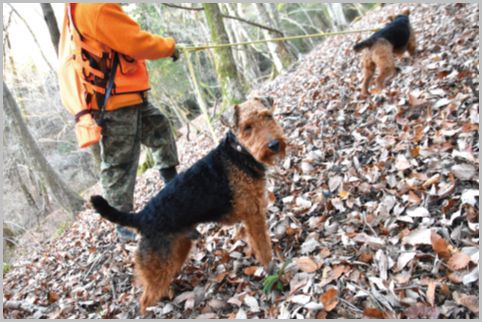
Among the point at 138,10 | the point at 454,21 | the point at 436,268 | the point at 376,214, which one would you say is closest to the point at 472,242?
the point at 436,268

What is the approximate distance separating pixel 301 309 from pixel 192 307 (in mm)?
1101

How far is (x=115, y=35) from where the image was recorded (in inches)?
129

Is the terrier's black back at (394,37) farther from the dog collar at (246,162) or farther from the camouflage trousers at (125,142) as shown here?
the camouflage trousers at (125,142)

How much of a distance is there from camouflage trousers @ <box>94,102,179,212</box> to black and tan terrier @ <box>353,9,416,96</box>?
10.4 ft

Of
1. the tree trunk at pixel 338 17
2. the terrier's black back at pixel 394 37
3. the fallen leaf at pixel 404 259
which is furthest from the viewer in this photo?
the tree trunk at pixel 338 17

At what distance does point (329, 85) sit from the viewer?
580cm

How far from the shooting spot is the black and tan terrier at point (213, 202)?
286cm

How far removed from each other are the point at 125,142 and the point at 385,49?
13.8ft

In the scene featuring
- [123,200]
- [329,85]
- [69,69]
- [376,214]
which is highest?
[69,69]

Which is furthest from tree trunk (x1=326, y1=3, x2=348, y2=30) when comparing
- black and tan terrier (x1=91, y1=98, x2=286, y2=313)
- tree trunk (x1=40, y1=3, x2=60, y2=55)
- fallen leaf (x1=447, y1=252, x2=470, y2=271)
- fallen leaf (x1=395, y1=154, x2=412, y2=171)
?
fallen leaf (x1=447, y1=252, x2=470, y2=271)

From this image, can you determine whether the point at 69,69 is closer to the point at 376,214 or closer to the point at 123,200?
the point at 123,200

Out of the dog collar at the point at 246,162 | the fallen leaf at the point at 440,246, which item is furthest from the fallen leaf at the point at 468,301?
the dog collar at the point at 246,162

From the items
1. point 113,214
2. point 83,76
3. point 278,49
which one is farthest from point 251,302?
point 278,49

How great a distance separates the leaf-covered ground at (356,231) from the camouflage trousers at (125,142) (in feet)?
3.09
